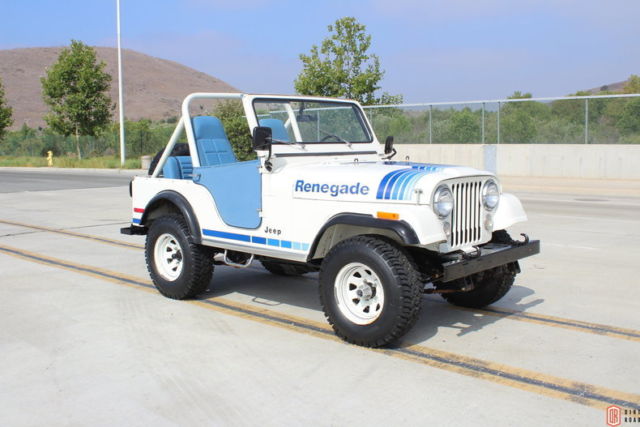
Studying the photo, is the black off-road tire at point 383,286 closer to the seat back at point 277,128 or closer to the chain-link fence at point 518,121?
the seat back at point 277,128

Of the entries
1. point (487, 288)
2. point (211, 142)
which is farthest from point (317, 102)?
point (487, 288)

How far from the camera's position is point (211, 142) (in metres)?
6.64

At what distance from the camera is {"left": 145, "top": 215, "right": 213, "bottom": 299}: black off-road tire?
630cm

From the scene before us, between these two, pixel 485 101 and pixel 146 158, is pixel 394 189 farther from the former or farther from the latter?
pixel 146 158

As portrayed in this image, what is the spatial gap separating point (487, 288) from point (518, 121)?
1753 cm

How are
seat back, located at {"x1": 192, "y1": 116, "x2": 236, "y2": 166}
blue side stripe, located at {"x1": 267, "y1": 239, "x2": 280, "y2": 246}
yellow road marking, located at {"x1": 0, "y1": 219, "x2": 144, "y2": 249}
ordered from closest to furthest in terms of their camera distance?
blue side stripe, located at {"x1": 267, "y1": 239, "x2": 280, "y2": 246}
seat back, located at {"x1": 192, "y1": 116, "x2": 236, "y2": 166}
yellow road marking, located at {"x1": 0, "y1": 219, "x2": 144, "y2": 249}

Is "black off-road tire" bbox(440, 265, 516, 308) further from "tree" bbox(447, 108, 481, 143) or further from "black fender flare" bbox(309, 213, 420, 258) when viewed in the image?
"tree" bbox(447, 108, 481, 143)

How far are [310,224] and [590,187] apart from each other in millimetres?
15808

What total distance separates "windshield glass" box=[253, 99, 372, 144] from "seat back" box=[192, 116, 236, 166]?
Answer: 657 millimetres

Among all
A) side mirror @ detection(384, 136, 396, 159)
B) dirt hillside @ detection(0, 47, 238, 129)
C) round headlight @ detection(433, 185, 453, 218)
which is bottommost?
round headlight @ detection(433, 185, 453, 218)

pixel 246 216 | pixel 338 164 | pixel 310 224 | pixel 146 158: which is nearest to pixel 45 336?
pixel 246 216

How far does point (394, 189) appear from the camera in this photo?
4.86 metres

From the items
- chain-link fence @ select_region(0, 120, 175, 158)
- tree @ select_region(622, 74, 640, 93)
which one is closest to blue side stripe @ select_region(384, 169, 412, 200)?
chain-link fence @ select_region(0, 120, 175, 158)

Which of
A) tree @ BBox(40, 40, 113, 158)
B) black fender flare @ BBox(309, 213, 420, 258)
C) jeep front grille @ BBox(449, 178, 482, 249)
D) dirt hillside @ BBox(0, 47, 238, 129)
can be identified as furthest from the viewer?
dirt hillside @ BBox(0, 47, 238, 129)
